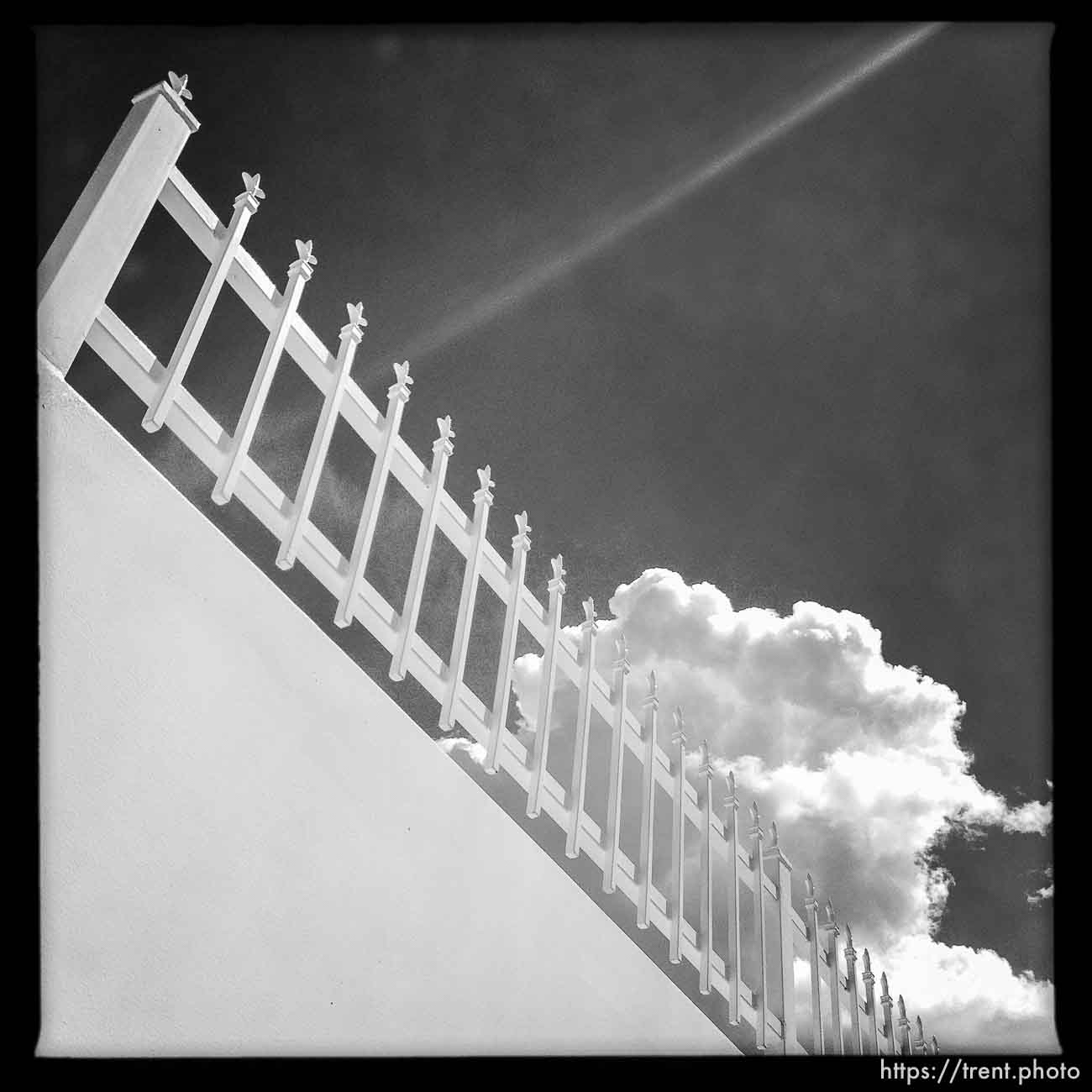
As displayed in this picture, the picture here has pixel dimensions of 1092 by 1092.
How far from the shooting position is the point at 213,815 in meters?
1.34

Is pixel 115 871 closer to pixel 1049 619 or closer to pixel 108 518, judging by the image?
pixel 108 518

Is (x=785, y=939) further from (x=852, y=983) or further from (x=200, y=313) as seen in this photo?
(x=200, y=313)

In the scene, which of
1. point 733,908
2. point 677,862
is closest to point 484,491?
point 677,862

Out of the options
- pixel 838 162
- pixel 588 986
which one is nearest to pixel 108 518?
pixel 588 986

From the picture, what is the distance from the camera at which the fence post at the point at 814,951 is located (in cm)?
237

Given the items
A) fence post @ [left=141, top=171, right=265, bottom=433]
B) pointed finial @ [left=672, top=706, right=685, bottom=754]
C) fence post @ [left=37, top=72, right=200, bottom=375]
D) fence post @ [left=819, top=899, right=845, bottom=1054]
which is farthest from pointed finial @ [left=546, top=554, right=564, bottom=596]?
fence post @ [left=819, top=899, right=845, bottom=1054]

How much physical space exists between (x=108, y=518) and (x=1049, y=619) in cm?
170

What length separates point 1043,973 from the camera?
2.11m

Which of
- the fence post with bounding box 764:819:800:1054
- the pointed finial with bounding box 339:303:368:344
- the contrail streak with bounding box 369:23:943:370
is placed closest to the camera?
the pointed finial with bounding box 339:303:368:344

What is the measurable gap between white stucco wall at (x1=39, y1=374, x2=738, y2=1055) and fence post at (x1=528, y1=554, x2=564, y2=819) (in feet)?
0.61

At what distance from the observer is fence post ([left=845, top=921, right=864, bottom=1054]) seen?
241 centimetres

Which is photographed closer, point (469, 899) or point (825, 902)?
point (469, 899)

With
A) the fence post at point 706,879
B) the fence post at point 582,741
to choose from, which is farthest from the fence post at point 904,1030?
the fence post at point 582,741

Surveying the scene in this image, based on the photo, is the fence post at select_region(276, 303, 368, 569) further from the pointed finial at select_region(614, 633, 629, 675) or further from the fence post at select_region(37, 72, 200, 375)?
the pointed finial at select_region(614, 633, 629, 675)
